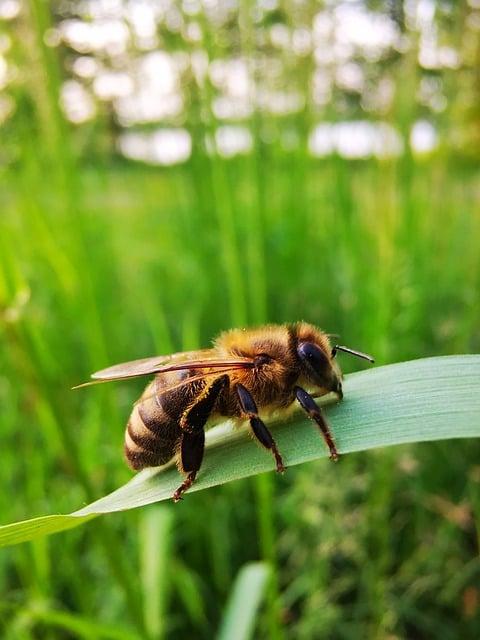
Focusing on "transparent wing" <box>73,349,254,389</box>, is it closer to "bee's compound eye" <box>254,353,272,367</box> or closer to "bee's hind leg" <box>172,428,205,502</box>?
"bee's compound eye" <box>254,353,272,367</box>

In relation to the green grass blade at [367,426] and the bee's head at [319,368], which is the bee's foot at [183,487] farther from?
the bee's head at [319,368]

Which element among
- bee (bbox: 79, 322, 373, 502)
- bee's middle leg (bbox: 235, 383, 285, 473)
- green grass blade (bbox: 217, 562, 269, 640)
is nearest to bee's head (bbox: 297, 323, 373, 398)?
bee (bbox: 79, 322, 373, 502)

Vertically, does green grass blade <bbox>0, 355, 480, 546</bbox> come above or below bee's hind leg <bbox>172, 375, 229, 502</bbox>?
above

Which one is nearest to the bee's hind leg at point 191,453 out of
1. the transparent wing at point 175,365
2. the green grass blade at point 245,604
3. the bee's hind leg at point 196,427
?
the bee's hind leg at point 196,427

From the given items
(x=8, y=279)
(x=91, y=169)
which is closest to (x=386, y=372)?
(x=8, y=279)

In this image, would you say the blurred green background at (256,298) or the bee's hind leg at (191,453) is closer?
the bee's hind leg at (191,453)

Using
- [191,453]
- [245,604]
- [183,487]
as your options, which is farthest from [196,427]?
[245,604]
